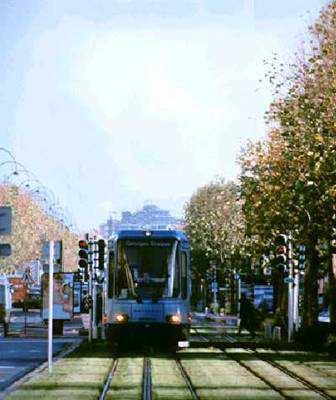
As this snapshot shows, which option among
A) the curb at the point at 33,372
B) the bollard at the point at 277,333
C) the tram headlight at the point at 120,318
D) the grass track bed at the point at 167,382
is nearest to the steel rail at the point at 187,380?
the grass track bed at the point at 167,382

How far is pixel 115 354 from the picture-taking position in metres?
41.8

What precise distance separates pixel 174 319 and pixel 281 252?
29.0 feet

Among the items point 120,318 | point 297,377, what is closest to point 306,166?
point 120,318

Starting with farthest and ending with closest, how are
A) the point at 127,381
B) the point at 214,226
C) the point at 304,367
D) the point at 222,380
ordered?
the point at 214,226
the point at 304,367
the point at 222,380
the point at 127,381

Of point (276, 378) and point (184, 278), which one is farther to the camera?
point (184, 278)

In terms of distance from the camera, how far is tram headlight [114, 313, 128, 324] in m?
40.3

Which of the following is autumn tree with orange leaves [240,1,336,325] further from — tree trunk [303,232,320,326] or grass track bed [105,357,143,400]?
grass track bed [105,357,143,400]

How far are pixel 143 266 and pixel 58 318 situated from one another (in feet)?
65.5

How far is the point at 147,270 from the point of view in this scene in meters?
40.6

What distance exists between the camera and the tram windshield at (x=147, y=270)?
133 feet

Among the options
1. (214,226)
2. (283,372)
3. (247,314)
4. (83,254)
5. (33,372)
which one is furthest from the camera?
(214,226)

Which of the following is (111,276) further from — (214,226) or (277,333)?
(214,226)

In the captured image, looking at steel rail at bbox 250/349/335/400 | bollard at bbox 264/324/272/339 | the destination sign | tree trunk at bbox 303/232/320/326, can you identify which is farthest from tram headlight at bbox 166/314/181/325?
bollard at bbox 264/324/272/339

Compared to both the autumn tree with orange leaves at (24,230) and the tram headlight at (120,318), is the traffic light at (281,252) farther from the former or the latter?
the autumn tree with orange leaves at (24,230)
